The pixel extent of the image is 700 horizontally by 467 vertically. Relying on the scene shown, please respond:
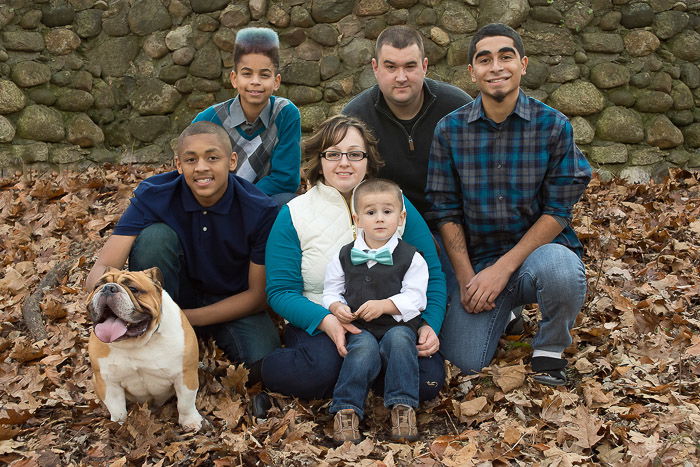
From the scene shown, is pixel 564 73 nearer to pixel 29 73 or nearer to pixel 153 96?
pixel 153 96

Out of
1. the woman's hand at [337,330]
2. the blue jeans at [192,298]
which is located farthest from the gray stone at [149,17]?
the woman's hand at [337,330]

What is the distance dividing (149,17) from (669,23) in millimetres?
5590

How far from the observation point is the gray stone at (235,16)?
7.11 m

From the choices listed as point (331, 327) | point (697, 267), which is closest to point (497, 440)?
point (331, 327)

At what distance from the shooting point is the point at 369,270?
3.36 meters

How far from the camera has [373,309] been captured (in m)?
3.28

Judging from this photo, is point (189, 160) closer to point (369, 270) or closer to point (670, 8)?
point (369, 270)

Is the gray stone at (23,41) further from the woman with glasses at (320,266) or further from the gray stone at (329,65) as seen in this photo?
the woman with glasses at (320,266)

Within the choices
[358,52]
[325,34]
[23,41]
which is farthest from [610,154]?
[23,41]

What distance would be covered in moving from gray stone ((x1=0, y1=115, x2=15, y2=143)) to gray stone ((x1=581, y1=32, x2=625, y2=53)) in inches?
240

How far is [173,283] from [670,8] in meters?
6.26

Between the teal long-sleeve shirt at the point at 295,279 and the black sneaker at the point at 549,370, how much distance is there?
0.56 meters

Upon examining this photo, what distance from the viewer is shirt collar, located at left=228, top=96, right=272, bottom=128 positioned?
4438mm

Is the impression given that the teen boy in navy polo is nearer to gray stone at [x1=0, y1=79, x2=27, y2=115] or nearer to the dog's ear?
the dog's ear
